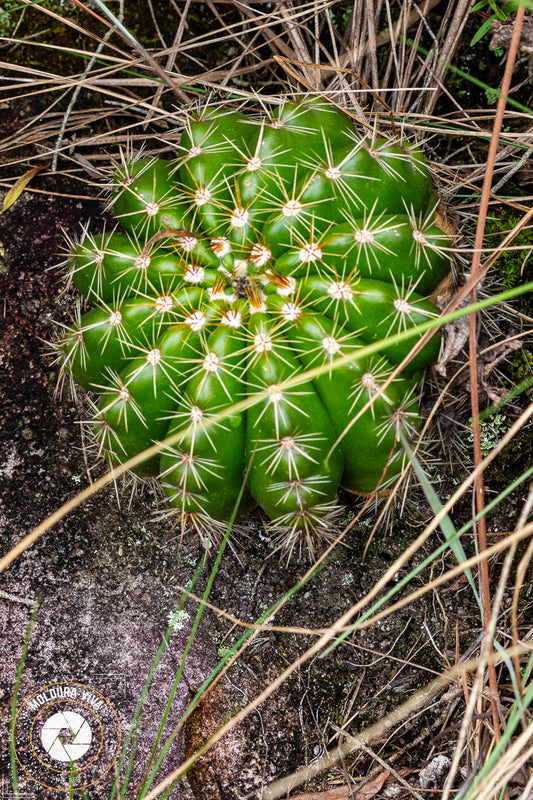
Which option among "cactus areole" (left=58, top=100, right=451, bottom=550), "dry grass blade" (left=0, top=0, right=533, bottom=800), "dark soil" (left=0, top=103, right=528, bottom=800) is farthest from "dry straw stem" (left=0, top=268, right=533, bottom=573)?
"dark soil" (left=0, top=103, right=528, bottom=800)

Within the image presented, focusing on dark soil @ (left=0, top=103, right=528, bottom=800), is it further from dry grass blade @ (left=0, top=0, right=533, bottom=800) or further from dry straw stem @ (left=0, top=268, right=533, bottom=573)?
dry straw stem @ (left=0, top=268, right=533, bottom=573)

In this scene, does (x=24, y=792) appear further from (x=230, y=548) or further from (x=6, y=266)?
(x=6, y=266)

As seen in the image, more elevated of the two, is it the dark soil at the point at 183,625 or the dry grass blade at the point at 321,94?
the dry grass blade at the point at 321,94

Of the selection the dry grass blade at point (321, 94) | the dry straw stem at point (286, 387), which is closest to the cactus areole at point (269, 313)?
the dry straw stem at point (286, 387)

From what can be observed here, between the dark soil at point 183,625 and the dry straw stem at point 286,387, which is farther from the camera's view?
the dark soil at point 183,625

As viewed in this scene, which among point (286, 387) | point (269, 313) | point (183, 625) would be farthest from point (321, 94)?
point (183, 625)

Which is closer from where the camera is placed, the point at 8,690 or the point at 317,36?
the point at 8,690

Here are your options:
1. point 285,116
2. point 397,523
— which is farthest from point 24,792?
point 285,116

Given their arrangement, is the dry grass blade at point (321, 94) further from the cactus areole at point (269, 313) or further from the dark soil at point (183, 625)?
the cactus areole at point (269, 313)
